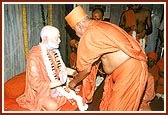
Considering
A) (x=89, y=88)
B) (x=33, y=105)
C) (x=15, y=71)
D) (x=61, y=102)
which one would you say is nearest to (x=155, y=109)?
(x=89, y=88)

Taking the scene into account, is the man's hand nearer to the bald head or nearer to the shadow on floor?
the shadow on floor

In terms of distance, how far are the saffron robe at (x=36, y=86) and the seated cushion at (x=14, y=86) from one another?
18 cm

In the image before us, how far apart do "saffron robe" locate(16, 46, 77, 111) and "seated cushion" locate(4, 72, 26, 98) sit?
0.18 m

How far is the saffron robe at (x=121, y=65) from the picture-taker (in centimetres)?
334

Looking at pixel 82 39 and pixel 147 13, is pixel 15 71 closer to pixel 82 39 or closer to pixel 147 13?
pixel 82 39

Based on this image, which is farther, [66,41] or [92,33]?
[66,41]

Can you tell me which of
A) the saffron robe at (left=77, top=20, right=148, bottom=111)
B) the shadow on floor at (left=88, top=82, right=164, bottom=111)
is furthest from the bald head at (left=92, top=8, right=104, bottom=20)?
the saffron robe at (left=77, top=20, right=148, bottom=111)

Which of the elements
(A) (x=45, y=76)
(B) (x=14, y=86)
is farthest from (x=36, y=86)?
(B) (x=14, y=86)

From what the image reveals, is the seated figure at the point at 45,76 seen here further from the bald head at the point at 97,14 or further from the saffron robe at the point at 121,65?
the bald head at the point at 97,14

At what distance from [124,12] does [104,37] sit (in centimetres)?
172

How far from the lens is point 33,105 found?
12.0 feet

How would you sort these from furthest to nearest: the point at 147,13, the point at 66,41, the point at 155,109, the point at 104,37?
the point at 147,13 < the point at 66,41 < the point at 155,109 < the point at 104,37

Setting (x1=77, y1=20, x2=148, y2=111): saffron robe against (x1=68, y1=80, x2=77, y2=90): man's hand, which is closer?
(x1=77, y1=20, x2=148, y2=111): saffron robe

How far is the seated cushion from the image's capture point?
3871mm
